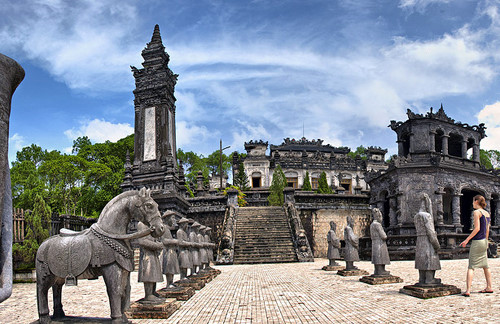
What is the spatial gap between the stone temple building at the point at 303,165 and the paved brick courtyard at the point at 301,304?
39.1 metres

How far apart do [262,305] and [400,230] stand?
17.5m

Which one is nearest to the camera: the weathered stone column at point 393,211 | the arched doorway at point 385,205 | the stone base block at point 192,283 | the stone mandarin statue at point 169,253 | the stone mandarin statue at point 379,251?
the stone mandarin statue at point 169,253

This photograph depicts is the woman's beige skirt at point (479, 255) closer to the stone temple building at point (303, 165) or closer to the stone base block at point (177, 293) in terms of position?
the stone base block at point (177, 293)

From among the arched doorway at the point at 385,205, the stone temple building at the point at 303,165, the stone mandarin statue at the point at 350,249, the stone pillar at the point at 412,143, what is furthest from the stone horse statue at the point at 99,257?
the stone temple building at the point at 303,165

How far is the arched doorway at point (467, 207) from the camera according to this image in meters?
26.8

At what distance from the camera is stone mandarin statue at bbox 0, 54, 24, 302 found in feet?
9.21

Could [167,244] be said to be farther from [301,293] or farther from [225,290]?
[301,293]

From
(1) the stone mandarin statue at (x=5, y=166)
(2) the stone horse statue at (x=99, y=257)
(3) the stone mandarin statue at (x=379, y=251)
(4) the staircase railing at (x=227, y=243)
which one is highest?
(1) the stone mandarin statue at (x=5, y=166)

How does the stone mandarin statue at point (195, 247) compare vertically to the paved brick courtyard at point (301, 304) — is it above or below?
above

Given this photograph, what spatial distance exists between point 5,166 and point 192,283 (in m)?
7.74

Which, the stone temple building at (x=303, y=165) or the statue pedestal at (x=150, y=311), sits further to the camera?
the stone temple building at (x=303, y=165)

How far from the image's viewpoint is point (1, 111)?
282 centimetres

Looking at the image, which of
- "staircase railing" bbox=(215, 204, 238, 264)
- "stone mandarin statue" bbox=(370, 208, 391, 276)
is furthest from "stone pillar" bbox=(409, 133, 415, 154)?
"stone mandarin statue" bbox=(370, 208, 391, 276)

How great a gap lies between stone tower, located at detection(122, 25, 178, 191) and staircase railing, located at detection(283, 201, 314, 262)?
269 inches
